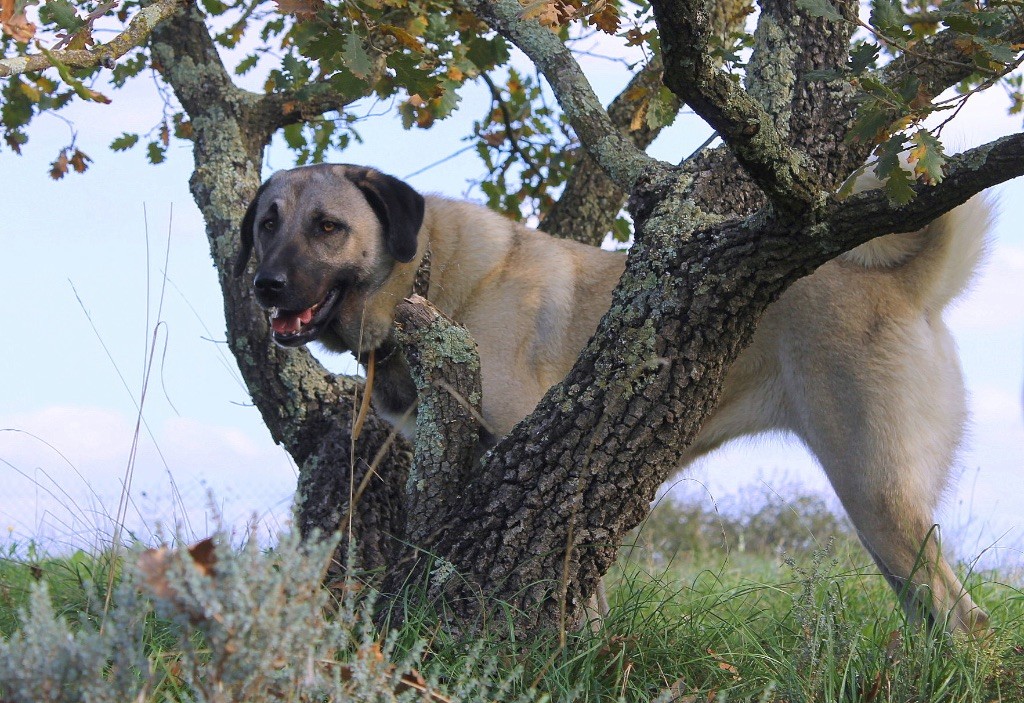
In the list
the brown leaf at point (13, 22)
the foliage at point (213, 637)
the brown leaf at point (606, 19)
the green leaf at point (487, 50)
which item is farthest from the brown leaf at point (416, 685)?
the green leaf at point (487, 50)

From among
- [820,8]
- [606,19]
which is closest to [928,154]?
[820,8]

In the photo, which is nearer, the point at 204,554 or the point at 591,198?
the point at 204,554

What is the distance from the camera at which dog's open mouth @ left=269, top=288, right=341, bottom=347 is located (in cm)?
418

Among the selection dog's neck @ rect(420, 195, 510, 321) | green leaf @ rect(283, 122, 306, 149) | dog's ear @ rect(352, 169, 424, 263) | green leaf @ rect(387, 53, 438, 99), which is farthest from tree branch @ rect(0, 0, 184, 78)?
green leaf @ rect(283, 122, 306, 149)

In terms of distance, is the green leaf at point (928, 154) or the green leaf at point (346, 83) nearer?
the green leaf at point (928, 154)

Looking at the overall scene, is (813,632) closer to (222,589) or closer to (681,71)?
(681,71)

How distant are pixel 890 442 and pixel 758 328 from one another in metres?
0.68

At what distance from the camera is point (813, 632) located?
298 centimetres

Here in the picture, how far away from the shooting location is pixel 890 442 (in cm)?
388

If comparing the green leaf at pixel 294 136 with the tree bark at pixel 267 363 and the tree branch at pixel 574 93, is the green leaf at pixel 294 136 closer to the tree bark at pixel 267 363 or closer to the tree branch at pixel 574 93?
the tree bark at pixel 267 363

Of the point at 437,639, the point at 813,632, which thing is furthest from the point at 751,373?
the point at 437,639

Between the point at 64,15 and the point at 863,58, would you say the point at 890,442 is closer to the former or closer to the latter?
the point at 863,58

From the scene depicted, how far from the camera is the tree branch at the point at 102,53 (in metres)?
2.66

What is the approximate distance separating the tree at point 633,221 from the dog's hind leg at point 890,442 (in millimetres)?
767
